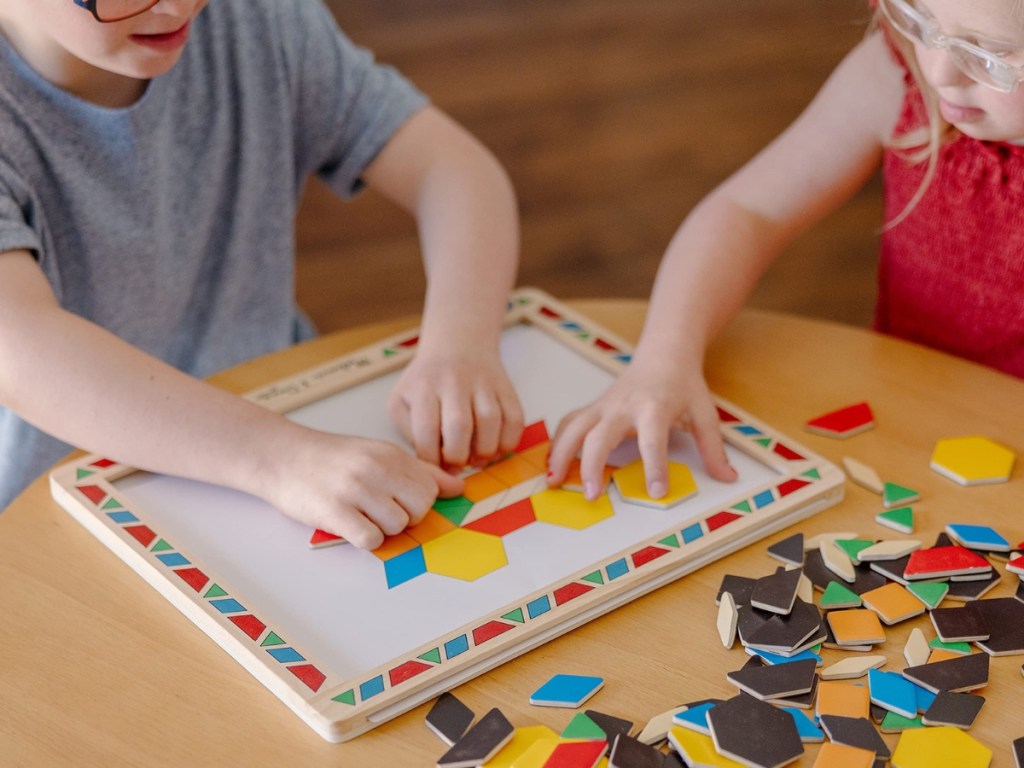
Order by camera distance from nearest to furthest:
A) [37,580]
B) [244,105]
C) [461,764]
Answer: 1. [461,764]
2. [37,580]
3. [244,105]

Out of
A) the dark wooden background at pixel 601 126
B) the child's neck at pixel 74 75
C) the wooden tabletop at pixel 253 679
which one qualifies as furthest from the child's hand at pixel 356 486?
the dark wooden background at pixel 601 126

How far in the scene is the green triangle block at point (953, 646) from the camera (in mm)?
659

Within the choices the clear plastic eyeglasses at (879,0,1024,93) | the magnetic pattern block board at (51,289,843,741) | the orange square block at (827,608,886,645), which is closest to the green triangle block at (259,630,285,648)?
the magnetic pattern block board at (51,289,843,741)

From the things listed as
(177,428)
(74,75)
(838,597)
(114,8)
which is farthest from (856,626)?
(74,75)

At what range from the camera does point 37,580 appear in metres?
0.72

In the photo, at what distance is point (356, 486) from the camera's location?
0.74 meters

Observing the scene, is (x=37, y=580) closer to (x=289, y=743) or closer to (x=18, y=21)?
(x=289, y=743)

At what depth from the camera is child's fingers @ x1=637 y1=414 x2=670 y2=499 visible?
77 centimetres

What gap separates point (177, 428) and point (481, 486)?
8.0 inches

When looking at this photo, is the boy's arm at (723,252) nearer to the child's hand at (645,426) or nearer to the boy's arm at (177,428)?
the child's hand at (645,426)

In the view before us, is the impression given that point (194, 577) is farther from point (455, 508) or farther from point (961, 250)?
point (961, 250)

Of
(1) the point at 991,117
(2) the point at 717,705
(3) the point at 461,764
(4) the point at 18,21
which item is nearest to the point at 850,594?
(2) the point at 717,705

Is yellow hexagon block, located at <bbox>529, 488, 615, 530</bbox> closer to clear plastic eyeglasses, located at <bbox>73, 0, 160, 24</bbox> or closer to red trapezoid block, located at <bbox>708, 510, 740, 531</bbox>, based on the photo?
red trapezoid block, located at <bbox>708, 510, 740, 531</bbox>

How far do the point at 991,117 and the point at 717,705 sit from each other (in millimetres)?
476
